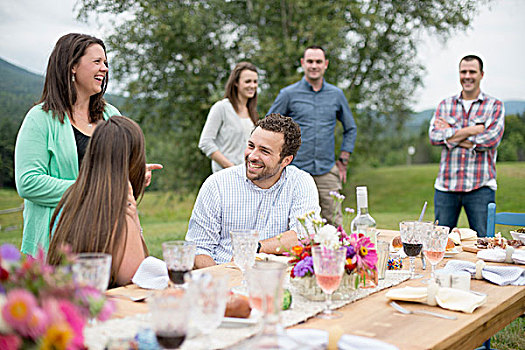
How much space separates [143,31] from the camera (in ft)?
31.6

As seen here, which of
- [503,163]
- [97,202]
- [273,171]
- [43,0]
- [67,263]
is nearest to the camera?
[67,263]

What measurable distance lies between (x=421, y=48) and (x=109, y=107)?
976cm

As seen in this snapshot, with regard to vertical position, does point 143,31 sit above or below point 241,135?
above

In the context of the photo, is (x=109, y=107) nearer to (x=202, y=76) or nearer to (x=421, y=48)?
(x=202, y=76)

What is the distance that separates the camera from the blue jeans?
416 centimetres

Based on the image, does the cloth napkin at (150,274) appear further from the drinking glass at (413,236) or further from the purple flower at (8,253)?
the drinking glass at (413,236)

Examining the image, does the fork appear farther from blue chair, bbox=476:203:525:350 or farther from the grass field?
the grass field

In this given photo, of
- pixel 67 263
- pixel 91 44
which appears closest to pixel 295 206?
pixel 91 44

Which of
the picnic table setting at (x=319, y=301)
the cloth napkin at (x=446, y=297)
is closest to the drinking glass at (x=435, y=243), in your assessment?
the picnic table setting at (x=319, y=301)

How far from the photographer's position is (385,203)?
13.6 meters

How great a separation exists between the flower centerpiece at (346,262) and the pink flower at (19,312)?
95 cm

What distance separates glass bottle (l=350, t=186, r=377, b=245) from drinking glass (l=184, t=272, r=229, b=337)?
2.86 feet

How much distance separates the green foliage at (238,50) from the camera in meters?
9.44

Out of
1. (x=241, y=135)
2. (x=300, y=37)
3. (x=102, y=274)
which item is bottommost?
(x=102, y=274)
